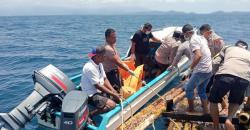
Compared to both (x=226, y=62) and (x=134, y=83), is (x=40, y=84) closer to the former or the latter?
(x=134, y=83)

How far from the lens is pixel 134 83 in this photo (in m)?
7.40

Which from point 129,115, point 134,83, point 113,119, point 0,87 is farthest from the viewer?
point 0,87

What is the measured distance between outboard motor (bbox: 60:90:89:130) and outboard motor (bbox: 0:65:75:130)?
72cm

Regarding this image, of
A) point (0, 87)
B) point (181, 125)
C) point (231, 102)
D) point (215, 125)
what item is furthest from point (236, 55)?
point (0, 87)

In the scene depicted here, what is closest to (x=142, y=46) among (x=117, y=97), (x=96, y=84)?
(x=117, y=97)

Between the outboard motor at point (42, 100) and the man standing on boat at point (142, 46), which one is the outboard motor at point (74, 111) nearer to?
the outboard motor at point (42, 100)

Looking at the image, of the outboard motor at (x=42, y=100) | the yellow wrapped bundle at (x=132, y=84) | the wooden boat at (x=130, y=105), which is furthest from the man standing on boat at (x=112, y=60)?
the outboard motor at (x=42, y=100)

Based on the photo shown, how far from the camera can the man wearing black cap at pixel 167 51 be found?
7.82m

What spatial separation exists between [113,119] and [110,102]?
0.32 m

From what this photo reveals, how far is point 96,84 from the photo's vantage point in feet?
17.7

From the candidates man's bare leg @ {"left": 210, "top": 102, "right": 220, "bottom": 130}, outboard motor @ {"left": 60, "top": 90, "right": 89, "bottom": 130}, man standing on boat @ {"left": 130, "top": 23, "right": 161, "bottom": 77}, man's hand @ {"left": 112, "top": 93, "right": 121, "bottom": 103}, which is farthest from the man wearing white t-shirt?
man standing on boat @ {"left": 130, "top": 23, "right": 161, "bottom": 77}

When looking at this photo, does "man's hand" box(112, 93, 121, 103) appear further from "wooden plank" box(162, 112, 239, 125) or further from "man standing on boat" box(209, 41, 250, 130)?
"man standing on boat" box(209, 41, 250, 130)

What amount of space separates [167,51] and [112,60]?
200 centimetres

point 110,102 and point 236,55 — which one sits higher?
point 236,55
